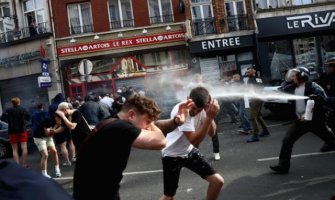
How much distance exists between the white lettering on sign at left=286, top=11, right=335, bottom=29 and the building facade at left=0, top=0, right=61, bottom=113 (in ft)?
37.7

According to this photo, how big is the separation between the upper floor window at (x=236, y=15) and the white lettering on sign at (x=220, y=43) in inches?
27.7

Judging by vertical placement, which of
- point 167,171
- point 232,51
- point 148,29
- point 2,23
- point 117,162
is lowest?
point 167,171

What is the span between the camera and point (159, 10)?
1959 cm

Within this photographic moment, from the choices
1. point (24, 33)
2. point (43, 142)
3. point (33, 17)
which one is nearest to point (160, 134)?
A: point (43, 142)

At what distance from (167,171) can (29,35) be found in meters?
17.5

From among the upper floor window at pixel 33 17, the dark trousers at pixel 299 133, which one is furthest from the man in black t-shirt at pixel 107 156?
the upper floor window at pixel 33 17

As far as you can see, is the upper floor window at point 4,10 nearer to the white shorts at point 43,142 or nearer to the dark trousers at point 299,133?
the white shorts at point 43,142

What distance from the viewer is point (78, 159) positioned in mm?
2842

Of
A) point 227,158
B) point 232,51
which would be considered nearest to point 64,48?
point 232,51

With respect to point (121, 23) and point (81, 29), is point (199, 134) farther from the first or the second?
point (81, 29)

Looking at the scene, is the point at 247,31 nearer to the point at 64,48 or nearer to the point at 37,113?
the point at 64,48

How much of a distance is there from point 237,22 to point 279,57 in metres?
2.68

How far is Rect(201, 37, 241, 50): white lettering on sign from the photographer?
18.6 meters

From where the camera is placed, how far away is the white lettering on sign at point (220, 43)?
1859cm
